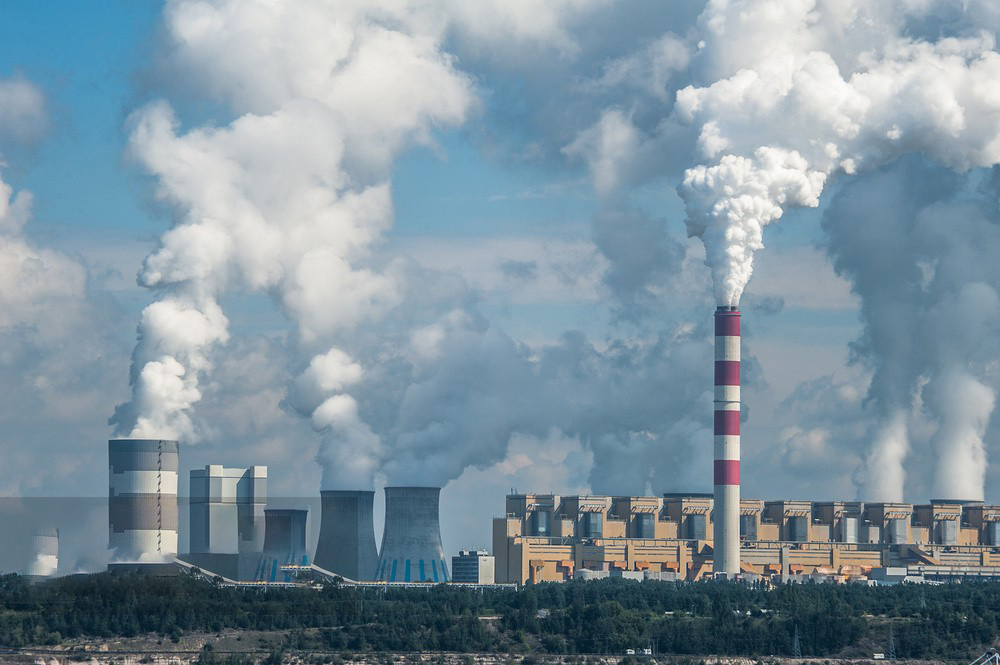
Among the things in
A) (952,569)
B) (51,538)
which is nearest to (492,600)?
(51,538)

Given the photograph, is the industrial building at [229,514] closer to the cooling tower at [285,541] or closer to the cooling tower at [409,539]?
the cooling tower at [285,541]

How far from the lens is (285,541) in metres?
110

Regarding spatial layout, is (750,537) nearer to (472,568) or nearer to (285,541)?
(472,568)

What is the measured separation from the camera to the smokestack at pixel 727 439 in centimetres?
10138

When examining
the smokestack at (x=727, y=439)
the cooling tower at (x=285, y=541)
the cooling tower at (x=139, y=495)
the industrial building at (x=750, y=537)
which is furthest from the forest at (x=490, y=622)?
the industrial building at (x=750, y=537)

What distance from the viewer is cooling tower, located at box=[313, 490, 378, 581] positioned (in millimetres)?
106812

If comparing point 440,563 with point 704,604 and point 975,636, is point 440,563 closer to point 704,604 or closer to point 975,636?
point 704,604

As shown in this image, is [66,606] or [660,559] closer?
[66,606]

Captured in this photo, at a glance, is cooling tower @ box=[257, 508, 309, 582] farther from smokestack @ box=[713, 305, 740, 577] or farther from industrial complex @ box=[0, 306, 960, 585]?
smokestack @ box=[713, 305, 740, 577]

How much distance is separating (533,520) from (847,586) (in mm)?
25746


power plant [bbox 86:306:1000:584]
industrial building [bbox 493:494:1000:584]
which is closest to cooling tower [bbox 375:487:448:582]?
power plant [bbox 86:306:1000:584]

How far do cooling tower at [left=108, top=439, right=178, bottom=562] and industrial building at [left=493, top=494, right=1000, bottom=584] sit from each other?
28.0m

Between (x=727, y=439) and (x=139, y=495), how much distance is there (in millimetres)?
34332

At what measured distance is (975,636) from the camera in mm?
79562
